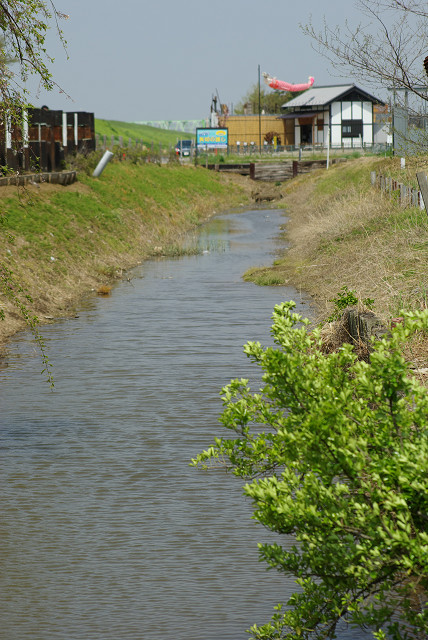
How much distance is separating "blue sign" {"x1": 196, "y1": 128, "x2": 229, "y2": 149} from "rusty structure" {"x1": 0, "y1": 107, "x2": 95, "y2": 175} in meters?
39.4

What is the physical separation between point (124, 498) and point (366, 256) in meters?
9.94

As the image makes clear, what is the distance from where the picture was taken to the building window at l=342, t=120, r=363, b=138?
84125 mm

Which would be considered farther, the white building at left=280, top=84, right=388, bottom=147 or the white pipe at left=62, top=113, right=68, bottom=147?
the white building at left=280, top=84, right=388, bottom=147

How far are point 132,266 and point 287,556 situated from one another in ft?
72.7

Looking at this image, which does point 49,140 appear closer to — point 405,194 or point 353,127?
point 405,194

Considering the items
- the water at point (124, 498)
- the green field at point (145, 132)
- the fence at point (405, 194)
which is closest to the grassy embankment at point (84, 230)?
the water at point (124, 498)

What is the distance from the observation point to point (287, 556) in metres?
4.35

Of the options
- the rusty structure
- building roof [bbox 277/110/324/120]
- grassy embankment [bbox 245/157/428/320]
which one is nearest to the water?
grassy embankment [bbox 245/157/428/320]

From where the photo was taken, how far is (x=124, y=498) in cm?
759

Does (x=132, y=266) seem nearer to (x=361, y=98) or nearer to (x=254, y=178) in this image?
(x=254, y=178)

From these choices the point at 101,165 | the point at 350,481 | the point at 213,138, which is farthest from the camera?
the point at 213,138

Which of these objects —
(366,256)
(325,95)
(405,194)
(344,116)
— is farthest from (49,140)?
(325,95)

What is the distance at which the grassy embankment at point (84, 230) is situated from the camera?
18406 millimetres

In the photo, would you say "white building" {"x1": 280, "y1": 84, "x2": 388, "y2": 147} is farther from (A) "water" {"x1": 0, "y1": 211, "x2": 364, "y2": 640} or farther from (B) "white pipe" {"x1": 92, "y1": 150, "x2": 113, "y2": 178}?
(A) "water" {"x1": 0, "y1": 211, "x2": 364, "y2": 640}
